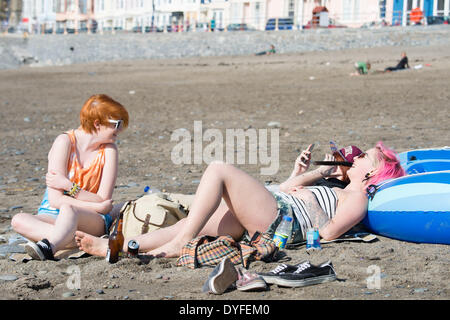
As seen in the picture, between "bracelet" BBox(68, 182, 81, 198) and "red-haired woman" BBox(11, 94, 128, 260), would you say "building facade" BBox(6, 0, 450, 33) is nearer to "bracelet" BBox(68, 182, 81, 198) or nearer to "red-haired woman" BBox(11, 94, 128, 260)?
"red-haired woman" BBox(11, 94, 128, 260)

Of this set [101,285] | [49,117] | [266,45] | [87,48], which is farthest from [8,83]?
[101,285]

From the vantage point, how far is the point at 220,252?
412cm

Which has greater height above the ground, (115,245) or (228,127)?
(228,127)

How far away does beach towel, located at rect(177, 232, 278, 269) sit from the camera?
4.10m

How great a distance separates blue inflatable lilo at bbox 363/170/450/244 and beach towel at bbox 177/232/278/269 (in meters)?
0.92

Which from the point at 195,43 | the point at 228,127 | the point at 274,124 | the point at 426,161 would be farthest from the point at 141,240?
the point at 195,43

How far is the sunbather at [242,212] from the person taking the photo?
416 centimetres

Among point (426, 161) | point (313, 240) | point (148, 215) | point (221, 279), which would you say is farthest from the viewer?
point (426, 161)

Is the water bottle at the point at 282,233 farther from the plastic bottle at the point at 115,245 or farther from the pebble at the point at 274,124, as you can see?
the pebble at the point at 274,124

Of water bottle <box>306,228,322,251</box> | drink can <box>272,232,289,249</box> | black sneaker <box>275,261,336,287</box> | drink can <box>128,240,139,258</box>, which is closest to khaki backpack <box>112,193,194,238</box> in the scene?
drink can <box>128,240,139,258</box>

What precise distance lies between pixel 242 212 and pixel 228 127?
6.77m

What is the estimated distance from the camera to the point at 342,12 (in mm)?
38406

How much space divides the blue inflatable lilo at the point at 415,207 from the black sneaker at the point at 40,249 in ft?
7.29

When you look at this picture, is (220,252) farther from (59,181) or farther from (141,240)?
(59,181)
